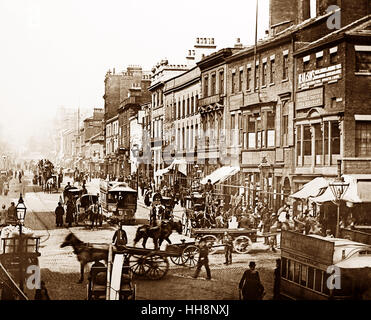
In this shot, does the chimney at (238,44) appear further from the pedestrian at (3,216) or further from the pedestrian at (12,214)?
the pedestrian at (3,216)

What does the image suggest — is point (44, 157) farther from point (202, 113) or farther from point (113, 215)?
point (202, 113)

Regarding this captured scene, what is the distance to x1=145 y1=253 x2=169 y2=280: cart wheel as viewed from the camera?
36.9 ft

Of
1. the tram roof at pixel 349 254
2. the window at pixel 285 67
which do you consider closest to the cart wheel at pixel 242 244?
the tram roof at pixel 349 254

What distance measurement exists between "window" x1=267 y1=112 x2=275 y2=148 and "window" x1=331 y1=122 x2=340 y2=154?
128 cm

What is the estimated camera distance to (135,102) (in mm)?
12875

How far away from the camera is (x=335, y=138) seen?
12.3m

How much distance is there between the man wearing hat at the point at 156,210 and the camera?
12.2 metres

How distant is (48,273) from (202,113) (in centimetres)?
465

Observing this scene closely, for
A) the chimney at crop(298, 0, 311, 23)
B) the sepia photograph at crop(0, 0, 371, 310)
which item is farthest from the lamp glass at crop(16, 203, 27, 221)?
the chimney at crop(298, 0, 311, 23)

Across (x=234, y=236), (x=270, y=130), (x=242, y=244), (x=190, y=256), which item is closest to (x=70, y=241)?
(x=190, y=256)

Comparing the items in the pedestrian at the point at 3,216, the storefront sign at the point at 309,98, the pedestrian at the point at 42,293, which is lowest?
the pedestrian at the point at 42,293

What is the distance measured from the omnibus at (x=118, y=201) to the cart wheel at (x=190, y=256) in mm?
1140

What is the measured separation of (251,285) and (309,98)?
4023mm

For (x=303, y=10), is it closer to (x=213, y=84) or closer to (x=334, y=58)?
(x=334, y=58)
